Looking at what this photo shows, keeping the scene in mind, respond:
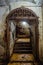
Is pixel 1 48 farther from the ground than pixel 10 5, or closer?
closer

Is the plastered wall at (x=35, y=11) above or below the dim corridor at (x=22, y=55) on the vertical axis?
above

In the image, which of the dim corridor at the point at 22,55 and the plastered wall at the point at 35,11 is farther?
the dim corridor at the point at 22,55

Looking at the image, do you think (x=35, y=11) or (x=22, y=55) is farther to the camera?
(x=22, y=55)

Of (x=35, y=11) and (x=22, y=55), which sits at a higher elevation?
(x=35, y=11)

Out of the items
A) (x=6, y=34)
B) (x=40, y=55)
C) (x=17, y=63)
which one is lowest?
(x=17, y=63)

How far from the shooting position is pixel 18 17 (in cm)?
641

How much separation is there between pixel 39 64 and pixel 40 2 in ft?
8.68

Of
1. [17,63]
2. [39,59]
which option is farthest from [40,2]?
[17,63]

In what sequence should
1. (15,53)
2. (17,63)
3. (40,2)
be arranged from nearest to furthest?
(40,2) → (17,63) → (15,53)

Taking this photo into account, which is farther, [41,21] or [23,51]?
[23,51]

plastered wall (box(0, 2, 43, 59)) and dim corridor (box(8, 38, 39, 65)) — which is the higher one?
plastered wall (box(0, 2, 43, 59))

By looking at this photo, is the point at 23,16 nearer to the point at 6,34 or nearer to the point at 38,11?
the point at 38,11

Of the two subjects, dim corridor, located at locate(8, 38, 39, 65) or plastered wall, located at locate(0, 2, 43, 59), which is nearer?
plastered wall, located at locate(0, 2, 43, 59)

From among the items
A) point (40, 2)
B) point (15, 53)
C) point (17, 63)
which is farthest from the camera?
point (15, 53)
